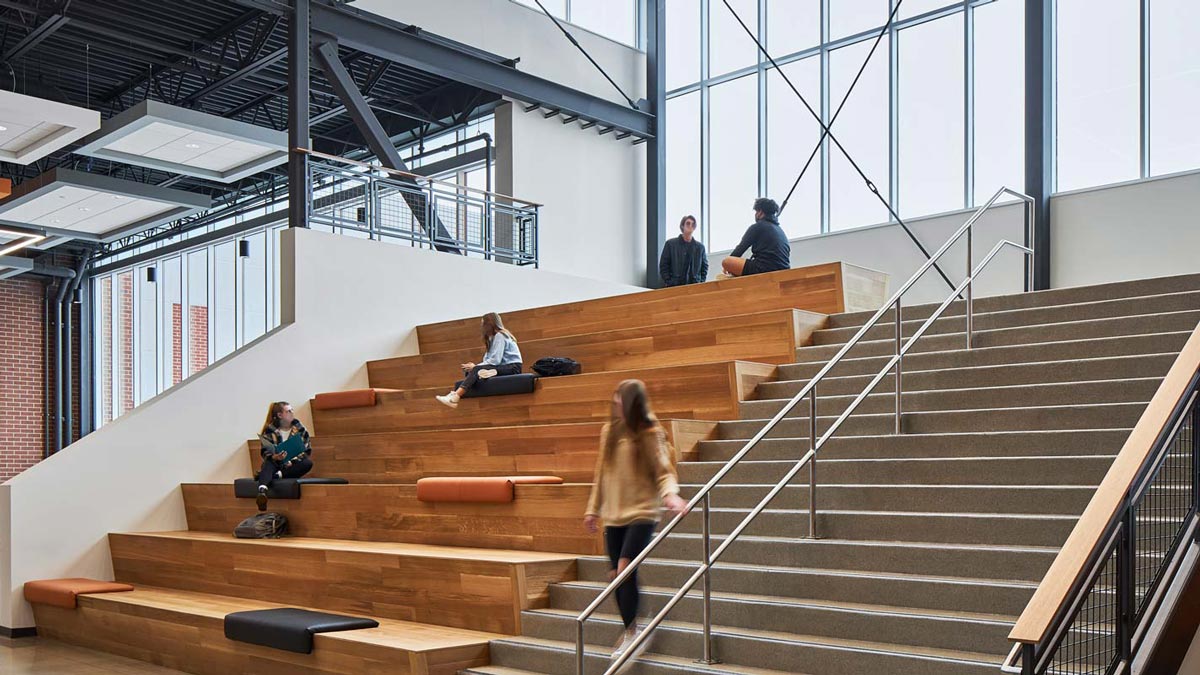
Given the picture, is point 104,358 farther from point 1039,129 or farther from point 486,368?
point 1039,129

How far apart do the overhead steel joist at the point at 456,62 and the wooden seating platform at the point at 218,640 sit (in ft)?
18.6

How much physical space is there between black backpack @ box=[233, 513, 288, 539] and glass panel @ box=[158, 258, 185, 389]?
1335 cm

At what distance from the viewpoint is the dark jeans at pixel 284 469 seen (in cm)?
843

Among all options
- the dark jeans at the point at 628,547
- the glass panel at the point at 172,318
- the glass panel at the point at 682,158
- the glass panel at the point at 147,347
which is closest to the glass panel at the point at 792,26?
the glass panel at the point at 682,158

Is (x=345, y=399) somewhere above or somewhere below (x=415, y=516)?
above

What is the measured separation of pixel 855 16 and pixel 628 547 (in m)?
9.99

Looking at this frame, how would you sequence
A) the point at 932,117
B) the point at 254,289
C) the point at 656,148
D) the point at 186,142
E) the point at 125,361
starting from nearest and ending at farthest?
the point at 186,142, the point at 932,117, the point at 656,148, the point at 254,289, the point at 125,361

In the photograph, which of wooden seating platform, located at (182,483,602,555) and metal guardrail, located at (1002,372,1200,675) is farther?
wooden seating platform, located at (182,483,602,555)

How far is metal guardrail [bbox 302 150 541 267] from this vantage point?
36.4 ft

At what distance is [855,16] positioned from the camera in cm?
1336

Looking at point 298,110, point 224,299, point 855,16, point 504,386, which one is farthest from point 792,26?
point 224,299

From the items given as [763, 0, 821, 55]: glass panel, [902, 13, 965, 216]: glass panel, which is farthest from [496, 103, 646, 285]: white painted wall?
[902, 13, 965, 216]: glass panel

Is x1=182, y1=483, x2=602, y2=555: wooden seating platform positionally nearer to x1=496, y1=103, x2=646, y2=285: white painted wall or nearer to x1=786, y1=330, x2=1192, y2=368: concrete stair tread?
x1=786, y1=330, x2=1192, y2=368: concrete stair tread

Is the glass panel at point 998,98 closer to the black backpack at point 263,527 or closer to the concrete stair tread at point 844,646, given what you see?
the black backpack at point 263,527
